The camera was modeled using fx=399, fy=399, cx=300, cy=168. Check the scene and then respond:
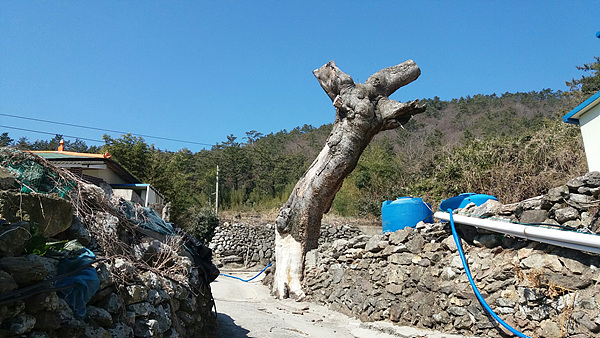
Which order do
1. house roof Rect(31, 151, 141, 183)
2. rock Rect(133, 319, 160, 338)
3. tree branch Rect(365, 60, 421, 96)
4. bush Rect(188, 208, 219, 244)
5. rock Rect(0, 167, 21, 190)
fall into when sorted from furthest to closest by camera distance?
bush Rect(188, 208, 219, 244)
house roof Rect(31, 151, 141, 183)
tree branch Rect(365, 60, 421, 96)
rock Rect(133, 319, 160, 338)
rock Rect(0, 167, 21, 190)

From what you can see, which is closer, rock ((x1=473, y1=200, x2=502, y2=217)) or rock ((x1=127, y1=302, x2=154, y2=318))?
rock ((x1=127, y1=302, x2=154, y2=318))

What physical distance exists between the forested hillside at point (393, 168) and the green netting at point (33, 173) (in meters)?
0.28

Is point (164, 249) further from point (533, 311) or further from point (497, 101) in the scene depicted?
point (497, 101)

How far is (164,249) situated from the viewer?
13.3ft

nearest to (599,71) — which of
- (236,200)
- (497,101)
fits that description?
(236,200)

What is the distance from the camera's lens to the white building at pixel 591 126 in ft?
19.6

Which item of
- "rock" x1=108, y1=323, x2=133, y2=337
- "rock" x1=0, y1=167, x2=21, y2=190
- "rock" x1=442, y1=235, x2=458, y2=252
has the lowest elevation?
"rock" x1=108, y1=323, x2=133, y2=337

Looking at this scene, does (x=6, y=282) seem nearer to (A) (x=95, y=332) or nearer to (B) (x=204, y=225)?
(A) (x=95, y=332)

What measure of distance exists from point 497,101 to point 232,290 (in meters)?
46.2

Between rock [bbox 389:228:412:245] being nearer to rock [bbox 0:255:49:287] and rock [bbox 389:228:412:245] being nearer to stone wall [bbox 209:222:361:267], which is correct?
rock [bbox 0:255:49:287]

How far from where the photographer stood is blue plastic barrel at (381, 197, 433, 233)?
6.80m

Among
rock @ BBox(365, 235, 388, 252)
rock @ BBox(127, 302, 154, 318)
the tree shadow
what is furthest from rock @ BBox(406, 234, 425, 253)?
rock @ BBox(127, 302, 154, 318)

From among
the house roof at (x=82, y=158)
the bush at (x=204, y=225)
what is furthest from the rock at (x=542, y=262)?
the bush at (x=204, y=225)

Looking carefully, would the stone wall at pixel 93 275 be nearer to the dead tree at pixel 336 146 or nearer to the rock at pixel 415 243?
the rock at pixel 415 243
